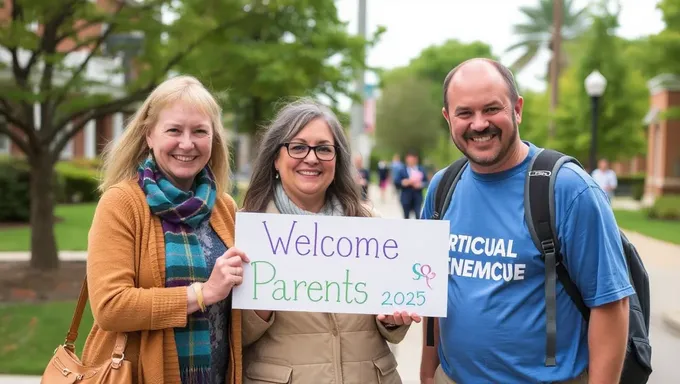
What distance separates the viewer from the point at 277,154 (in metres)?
2.95

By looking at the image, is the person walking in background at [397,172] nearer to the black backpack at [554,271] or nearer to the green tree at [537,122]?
the green tree at [537,122]

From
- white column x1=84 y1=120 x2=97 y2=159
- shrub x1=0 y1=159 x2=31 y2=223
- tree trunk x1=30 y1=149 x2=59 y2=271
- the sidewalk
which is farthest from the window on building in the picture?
tree trunk x1=30 y1=149 x2=59 y2=271

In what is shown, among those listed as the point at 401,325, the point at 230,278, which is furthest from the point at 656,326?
the point at 230,278

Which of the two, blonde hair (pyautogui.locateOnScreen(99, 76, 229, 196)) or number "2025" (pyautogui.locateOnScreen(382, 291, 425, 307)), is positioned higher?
blonde hair (pyautogui.locateOnScreen(99, 76, 229, 196))

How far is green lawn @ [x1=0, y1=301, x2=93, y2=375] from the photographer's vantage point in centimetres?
600

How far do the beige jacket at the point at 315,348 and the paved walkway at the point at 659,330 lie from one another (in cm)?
303

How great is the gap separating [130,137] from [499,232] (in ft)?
4.68

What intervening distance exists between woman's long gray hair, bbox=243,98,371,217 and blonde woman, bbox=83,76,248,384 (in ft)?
0.81

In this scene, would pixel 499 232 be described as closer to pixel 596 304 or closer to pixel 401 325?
pixel 596 304

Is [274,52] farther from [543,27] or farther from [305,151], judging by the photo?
[543,27]

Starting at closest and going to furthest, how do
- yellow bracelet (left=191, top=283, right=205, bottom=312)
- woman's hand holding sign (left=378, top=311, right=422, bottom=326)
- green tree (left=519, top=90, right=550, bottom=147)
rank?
yellow bracelet (left=191, top=283, right=205, bottom=312) < woman's hand holding sign (left=378, top=311, right=422, bottom=326) < green tree (left=519, top=90, right=550, bottom=147)

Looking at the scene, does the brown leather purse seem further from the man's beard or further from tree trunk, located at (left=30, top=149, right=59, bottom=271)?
tree trunk, located at (left=30, top=149, right=59, bottom=271)

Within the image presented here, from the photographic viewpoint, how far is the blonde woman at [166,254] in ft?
8.00

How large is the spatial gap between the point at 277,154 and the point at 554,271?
47.7 inches
